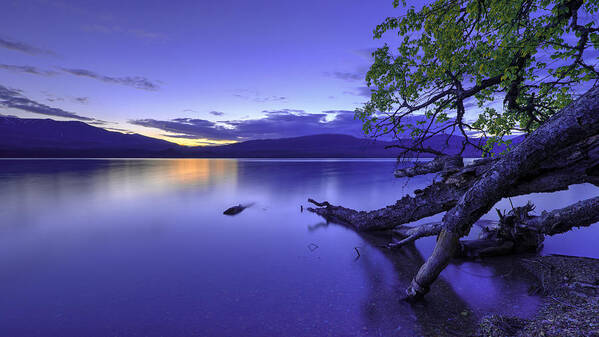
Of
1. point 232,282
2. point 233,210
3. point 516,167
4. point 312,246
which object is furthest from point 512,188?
point 233,210

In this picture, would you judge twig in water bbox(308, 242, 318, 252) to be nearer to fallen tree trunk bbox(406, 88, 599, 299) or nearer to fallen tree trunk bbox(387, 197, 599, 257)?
fallen tree trunk bbox(387, 197, 599, 257)

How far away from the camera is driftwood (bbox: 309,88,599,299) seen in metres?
4.52

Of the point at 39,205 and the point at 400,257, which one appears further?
the point at 39,205

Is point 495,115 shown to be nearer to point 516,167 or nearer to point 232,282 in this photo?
point 516,167

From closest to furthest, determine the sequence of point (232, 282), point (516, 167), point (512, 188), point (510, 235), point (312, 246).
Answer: point (516, 167) < point (512, 188) < point (232, 282) < point (510, 235) < point (312, 246)

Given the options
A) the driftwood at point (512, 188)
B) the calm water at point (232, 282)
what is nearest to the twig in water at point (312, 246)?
the calm water at point (232, 282)

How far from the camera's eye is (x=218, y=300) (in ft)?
23.7

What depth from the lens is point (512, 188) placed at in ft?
22.3

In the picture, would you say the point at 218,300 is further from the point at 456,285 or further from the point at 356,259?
the point at 456,285

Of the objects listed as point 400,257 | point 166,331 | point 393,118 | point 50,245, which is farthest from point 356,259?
point 50,245

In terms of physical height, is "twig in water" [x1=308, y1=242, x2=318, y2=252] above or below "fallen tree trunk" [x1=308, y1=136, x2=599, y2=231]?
below

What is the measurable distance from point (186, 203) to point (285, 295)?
62.1 feet

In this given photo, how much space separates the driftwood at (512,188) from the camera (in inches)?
178

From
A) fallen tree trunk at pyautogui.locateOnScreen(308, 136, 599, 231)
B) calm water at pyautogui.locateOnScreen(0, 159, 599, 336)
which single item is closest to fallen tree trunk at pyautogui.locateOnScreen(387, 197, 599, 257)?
calm water at pyautogui.locateOnScreen(0, 159, 599, 336)
